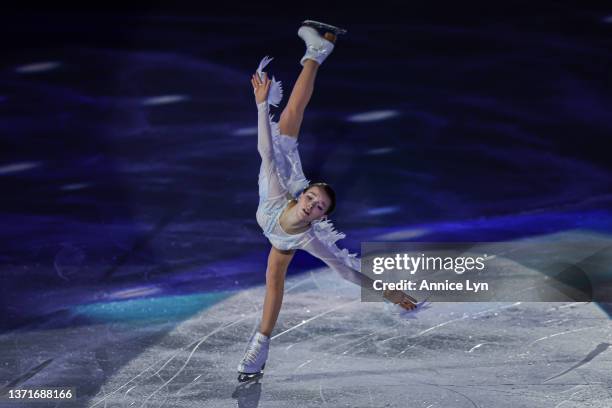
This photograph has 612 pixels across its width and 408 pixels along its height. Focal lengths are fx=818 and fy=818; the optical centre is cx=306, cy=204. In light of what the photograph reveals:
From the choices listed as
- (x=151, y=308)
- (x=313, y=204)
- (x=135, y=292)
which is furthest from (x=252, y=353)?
(x=135, y=292)

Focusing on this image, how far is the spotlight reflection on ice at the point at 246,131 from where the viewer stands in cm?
623

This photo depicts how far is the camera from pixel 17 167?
618 cm

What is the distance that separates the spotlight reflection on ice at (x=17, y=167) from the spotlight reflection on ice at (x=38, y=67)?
2.27 ft

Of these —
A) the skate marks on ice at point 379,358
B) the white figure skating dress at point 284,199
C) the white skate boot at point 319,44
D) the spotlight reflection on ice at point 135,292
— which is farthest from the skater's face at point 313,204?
the spotlight reflection on ice at point 135,292

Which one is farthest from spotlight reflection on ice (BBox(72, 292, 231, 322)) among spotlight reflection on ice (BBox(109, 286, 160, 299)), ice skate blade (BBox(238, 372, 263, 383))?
ice skate blade (BBox(238, 372, 263, 383))

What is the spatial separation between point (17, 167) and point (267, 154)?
3138 millimetres

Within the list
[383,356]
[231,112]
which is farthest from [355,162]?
[383,356]

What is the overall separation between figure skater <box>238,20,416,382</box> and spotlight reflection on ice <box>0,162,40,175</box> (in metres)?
2.95

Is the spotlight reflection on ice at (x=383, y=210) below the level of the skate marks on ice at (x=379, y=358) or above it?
above

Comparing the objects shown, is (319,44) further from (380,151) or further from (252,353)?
(380,151)

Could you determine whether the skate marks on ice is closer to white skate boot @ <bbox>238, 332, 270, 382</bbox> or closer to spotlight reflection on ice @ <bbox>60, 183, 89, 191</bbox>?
white skate boot @ <bbox>238, 332, 270, 382</bbox>

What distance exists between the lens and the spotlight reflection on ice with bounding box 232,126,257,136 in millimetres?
6227

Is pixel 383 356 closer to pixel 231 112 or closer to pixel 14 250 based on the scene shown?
pixel 231 112

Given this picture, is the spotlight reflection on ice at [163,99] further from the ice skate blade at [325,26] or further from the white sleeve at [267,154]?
the white sleeve at [267,154]
